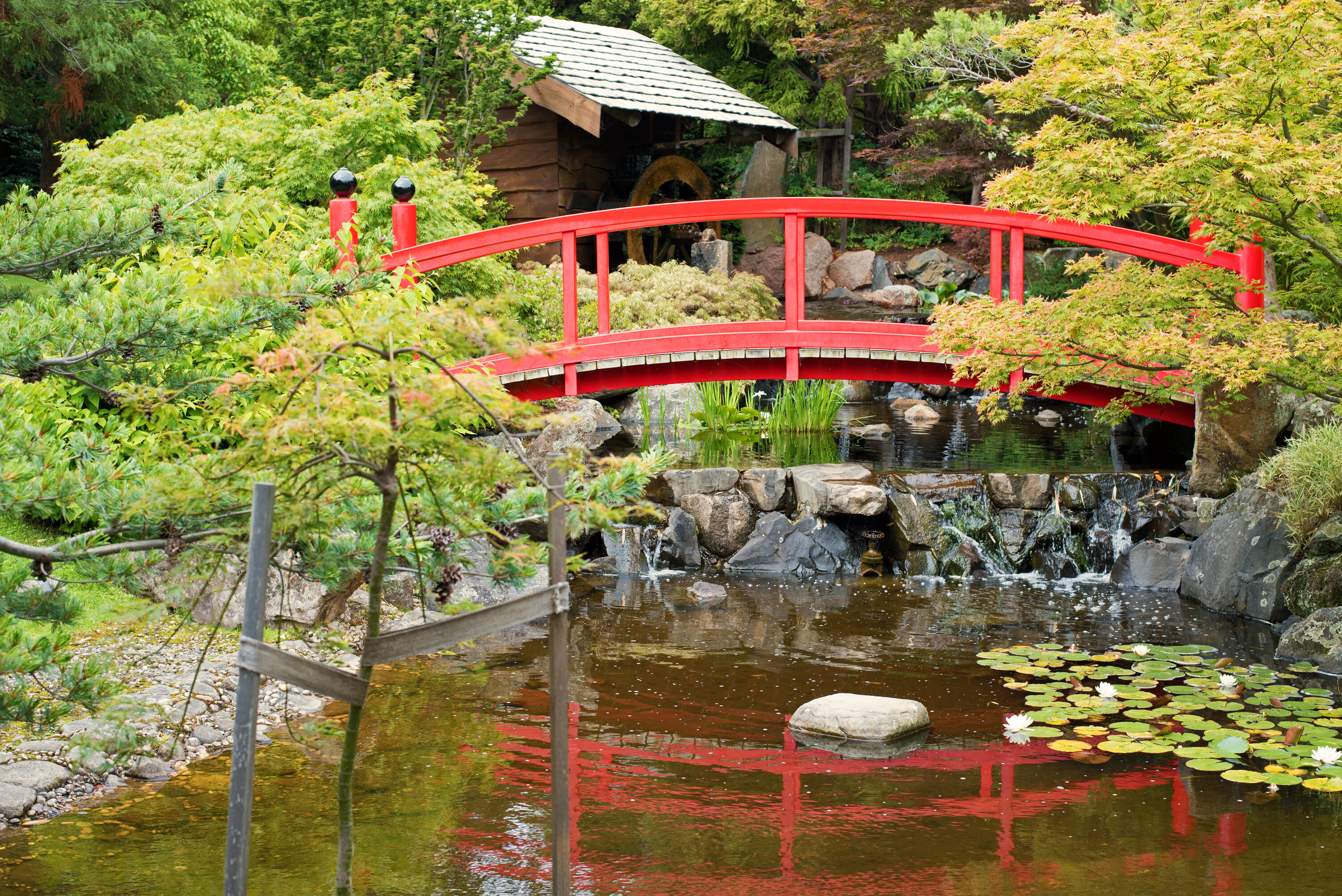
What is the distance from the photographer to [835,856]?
381cm

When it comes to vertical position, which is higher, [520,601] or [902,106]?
[902,106]

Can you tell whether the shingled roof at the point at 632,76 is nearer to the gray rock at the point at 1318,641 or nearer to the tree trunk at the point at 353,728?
the gray rock at the point at 1318,641

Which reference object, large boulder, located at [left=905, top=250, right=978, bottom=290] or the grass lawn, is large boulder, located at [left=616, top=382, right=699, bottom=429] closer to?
large boulder, located at [left=905, top=250, right=978, bottom=290]

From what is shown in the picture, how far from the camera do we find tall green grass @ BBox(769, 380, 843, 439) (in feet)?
34.0

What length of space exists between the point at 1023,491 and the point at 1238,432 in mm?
1437

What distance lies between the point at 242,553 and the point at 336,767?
2.10m

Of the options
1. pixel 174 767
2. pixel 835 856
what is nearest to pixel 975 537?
pixel 835 856

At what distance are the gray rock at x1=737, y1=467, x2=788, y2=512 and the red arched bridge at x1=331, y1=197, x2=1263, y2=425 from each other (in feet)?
2.59

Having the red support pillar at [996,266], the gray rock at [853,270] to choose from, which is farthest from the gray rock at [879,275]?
the red support pillar at [996,266]

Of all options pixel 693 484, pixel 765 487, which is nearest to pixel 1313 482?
pixel 765 487

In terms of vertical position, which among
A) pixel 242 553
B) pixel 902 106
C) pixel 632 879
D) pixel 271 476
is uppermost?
pixel 902 106

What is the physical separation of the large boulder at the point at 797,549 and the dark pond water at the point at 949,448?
721 mm

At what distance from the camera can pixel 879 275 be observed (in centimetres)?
1510

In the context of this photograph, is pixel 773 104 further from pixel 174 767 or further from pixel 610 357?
pixel 174 767
